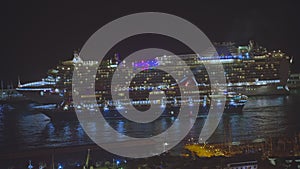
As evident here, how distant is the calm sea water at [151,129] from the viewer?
8.84 meters

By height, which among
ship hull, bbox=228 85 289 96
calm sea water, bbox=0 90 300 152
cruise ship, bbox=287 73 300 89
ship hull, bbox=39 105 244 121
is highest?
cruise ship, bbox=287 73 300 89

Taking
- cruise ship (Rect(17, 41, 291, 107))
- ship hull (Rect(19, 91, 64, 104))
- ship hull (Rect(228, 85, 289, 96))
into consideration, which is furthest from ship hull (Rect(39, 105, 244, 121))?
ship hull (Rect(228, 85, 289, 96))

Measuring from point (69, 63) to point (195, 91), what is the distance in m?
6.36

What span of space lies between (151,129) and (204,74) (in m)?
9.01

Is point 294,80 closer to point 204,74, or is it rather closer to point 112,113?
point 204,74

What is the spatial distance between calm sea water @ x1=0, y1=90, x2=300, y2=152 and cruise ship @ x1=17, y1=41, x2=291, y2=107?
3207 millimetres

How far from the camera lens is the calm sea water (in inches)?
348

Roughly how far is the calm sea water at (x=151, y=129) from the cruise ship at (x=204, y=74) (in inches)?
126

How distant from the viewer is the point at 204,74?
18.9 m

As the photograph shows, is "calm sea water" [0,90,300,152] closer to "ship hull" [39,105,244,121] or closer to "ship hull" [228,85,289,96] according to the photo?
"ship hull" [39,105,244,121]

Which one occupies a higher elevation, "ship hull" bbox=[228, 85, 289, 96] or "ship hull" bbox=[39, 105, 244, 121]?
"ship hull" bbox=[228, 85, 289, 96]

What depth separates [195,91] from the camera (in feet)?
48.9

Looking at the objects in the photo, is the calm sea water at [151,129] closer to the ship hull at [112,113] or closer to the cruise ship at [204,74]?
the ship hull at [112,113]

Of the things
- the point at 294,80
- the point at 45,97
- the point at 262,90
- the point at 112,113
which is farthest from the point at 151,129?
the point at 294,80
